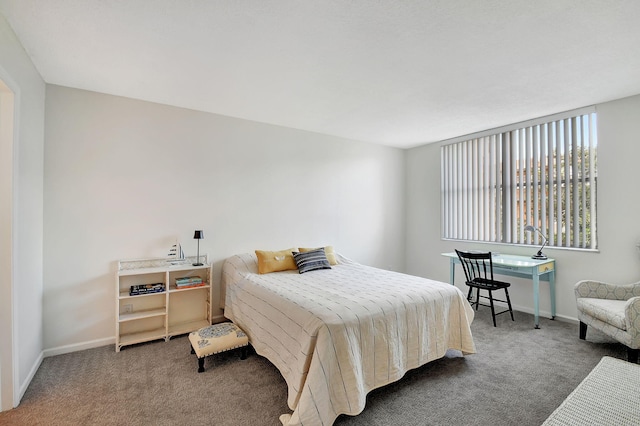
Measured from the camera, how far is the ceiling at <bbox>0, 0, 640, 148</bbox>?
6.11 feet

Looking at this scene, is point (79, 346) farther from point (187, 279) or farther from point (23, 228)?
point (23, 228)

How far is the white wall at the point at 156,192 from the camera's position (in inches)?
116

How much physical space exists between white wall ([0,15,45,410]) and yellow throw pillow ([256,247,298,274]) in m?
2.01

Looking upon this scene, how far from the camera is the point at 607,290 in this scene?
309 centimetres

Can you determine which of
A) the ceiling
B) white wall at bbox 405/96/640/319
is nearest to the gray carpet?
white wall at bbox 405/96/640/319

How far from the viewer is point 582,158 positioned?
3.61 m

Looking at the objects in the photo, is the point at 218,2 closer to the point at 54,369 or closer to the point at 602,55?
the point at 602,55

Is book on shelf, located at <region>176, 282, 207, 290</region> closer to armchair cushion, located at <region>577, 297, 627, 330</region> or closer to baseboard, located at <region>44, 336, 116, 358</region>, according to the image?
baseboard, located at <region>44, 336, 116, 358</region>

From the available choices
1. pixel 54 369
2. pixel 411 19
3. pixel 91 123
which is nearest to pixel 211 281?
pixel 54 369

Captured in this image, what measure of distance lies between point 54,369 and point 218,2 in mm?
3236

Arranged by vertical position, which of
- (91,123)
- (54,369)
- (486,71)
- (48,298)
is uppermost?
(486,71)

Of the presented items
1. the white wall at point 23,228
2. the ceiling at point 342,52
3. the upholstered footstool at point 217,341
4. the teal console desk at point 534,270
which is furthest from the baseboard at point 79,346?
the teal console desk at point 534,270

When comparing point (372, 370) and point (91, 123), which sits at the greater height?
point (91, 123)

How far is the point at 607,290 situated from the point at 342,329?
3058mm
